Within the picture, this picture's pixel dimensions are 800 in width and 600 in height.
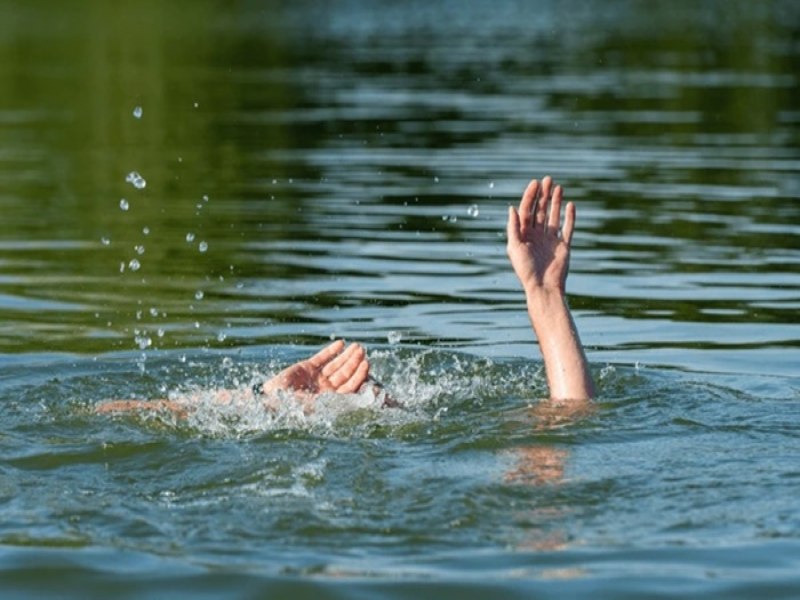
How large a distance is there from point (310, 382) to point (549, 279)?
1.25 m

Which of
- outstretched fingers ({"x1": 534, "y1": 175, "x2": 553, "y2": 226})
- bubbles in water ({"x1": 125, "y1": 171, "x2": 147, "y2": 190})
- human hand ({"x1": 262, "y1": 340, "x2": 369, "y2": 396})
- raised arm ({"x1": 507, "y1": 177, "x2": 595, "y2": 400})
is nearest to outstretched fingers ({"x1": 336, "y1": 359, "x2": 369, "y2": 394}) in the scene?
human hand ({"x1": 262, "y1": 340, "x2": 369, "y2": 396})

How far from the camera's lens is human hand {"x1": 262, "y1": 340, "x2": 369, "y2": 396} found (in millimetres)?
7934

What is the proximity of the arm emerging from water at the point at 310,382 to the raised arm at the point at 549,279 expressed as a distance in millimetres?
882

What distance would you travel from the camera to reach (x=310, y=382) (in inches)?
318

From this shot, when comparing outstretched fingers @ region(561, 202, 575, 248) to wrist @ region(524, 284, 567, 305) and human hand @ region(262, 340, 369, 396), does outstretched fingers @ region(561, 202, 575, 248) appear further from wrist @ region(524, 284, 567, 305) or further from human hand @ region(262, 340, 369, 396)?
human hand @ region(262, 340, 369, 396)

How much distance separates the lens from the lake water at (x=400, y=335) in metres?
6.00

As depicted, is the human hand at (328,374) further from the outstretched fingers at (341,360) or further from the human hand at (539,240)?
the human hand at (539,240)

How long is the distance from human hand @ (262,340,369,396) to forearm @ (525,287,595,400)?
0.87 m

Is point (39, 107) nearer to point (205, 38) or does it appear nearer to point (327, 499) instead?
point (205, 38)

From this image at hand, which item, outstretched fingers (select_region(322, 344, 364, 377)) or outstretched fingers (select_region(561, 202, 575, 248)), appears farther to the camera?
outstretched fingers (select_region(561, 202, 575, 248))

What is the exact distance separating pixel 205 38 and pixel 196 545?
117 feet

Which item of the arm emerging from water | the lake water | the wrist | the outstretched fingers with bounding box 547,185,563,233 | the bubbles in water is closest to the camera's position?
the lake water

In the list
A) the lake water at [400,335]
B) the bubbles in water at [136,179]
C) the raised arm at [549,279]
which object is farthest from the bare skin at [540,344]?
the bubbles in water at [136,179]

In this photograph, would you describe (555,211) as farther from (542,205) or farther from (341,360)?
(341,360)
